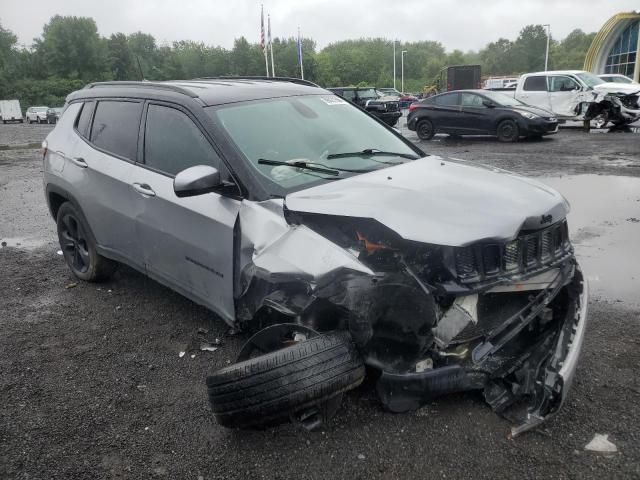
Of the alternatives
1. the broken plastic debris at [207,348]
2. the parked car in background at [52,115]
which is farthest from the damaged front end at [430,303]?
the parked car in background at [52,115]

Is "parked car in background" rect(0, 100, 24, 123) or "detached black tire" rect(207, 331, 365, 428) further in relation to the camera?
"parked car in background" rect(0, 100, 24, 123)

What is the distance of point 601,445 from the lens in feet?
8.09

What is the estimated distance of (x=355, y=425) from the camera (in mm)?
2703

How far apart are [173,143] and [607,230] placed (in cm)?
507

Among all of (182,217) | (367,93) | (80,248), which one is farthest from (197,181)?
(367,93)

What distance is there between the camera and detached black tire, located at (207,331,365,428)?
2.35 m

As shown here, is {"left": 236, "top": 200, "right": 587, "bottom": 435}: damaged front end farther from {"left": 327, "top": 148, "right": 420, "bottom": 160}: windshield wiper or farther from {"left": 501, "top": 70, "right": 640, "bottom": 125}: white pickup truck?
{"left": 501, "top": 70, "right": 640, "bottom": 125}: white pickup truck

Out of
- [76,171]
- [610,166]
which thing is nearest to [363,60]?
[610,166]

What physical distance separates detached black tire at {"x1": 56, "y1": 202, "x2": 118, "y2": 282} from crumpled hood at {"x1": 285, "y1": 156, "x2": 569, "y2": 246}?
8.16 ft

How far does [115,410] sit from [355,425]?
1.39m

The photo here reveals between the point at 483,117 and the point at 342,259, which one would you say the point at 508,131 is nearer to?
the point at 483,117

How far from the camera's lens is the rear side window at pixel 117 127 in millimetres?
3916

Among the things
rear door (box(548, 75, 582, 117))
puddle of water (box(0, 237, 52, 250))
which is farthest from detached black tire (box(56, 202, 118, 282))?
rear door (box(548, 75, 582, 117))

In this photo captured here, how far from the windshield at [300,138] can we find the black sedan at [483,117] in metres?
12.2
